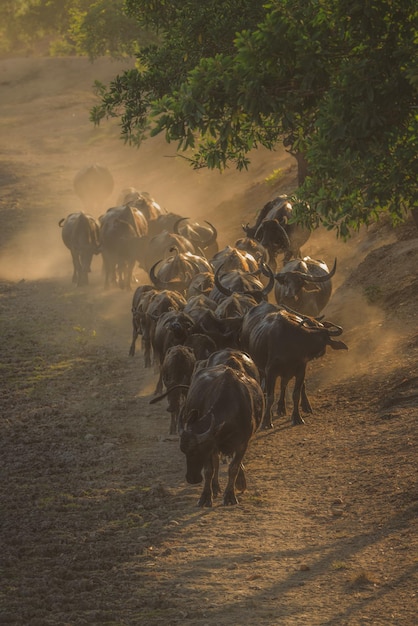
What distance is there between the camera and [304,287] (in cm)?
2116

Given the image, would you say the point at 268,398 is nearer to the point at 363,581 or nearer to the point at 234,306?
the point at 234,306

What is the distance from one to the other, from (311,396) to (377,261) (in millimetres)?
7598

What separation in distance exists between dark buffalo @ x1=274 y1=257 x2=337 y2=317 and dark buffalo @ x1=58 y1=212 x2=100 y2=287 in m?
10.5

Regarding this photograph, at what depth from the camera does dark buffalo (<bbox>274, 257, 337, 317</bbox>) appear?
2083cm

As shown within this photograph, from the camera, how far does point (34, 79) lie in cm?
6975

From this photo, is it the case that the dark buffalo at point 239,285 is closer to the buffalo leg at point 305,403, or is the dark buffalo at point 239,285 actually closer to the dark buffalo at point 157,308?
the dark buffalo at point 157,308

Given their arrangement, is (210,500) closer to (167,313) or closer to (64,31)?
(167,313)

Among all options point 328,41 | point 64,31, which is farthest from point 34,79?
point 328,41

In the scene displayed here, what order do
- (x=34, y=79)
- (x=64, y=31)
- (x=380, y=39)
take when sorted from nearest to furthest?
(x=380, y=39), (x=34, y=79), (x=64, y=31)

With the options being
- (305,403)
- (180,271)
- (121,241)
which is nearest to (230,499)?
(305,403)

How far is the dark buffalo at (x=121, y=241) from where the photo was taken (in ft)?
97.6

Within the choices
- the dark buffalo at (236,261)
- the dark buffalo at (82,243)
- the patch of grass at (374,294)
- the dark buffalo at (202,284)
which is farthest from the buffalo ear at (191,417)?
the dark buffalo at (82,243)

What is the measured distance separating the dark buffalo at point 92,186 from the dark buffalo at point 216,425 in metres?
32.2

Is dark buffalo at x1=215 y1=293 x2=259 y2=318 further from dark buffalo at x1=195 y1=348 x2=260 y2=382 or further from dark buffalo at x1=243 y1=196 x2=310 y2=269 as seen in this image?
dark buffalo at x1=243 y1=196 x2=310 y2=269
